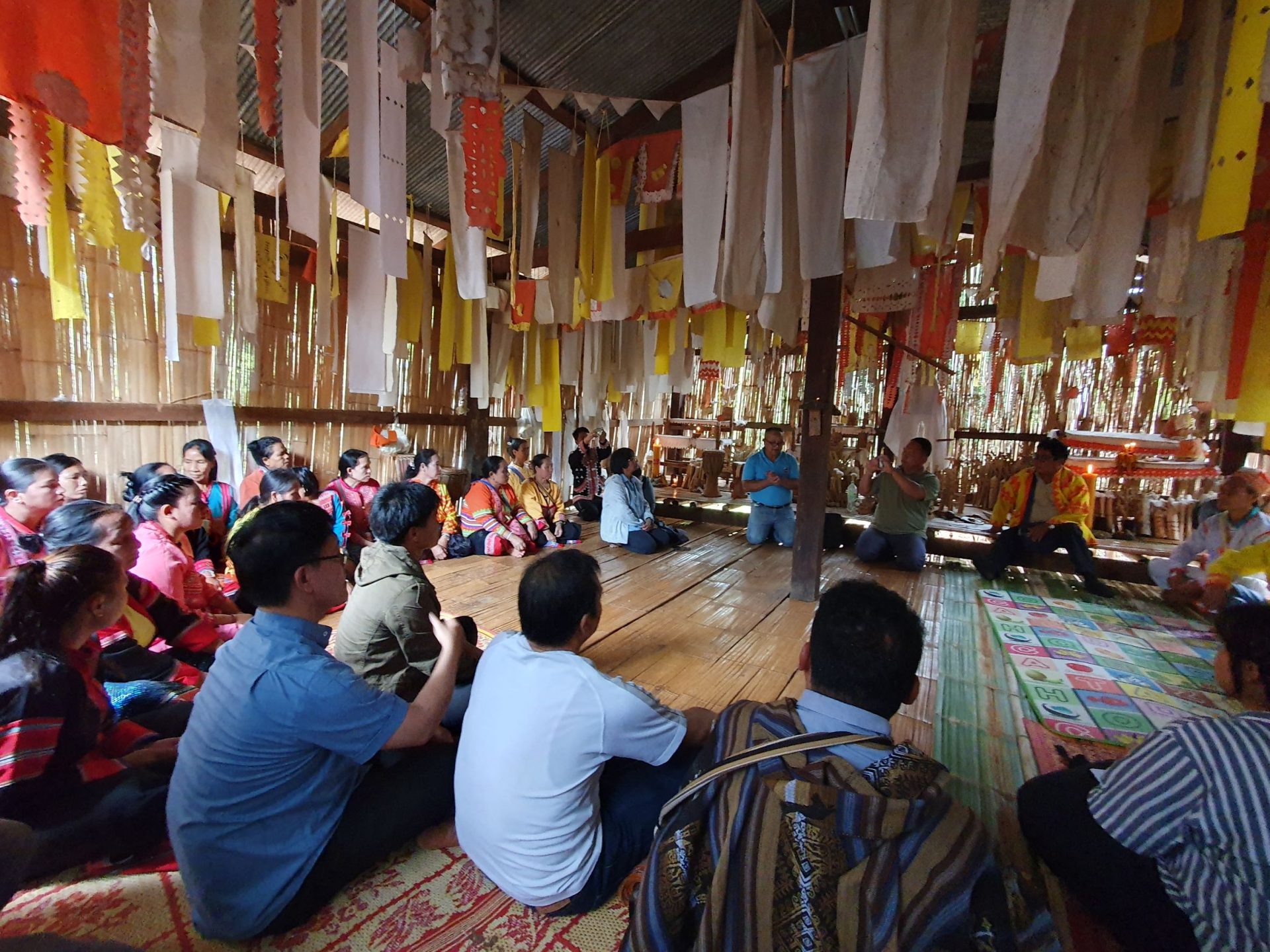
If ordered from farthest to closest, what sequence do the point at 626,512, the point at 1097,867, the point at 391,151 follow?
the point at 626,512
the point at 391,151
the point at 1097,867

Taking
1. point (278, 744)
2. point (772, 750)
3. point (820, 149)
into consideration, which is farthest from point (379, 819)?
point (820, 149)

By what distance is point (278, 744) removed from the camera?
1330 mm

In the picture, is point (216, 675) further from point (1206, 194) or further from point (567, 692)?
point (1206, 194)

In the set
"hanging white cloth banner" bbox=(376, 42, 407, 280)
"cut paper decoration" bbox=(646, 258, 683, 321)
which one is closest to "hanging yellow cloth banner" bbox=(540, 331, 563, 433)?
"cut paper decoration" bbox=(646, 258, 683, 321)

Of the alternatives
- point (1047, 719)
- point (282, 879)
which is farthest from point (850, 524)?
point (282, 879)

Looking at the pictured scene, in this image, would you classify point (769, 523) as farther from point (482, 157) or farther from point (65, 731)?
point (65, 731)

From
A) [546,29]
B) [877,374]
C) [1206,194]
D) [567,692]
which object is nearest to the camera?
[567,692]

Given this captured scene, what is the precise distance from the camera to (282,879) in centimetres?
140

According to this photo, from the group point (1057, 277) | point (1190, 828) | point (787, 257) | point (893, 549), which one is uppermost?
point (787, 257)

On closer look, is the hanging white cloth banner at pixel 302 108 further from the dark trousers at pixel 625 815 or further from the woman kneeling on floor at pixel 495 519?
the woman kneeling on floor at pixel 495 519

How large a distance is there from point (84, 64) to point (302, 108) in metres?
0.66

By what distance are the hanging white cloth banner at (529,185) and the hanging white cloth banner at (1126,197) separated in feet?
10.0

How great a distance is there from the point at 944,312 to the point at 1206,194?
434cm

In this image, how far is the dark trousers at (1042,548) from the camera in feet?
16.2
